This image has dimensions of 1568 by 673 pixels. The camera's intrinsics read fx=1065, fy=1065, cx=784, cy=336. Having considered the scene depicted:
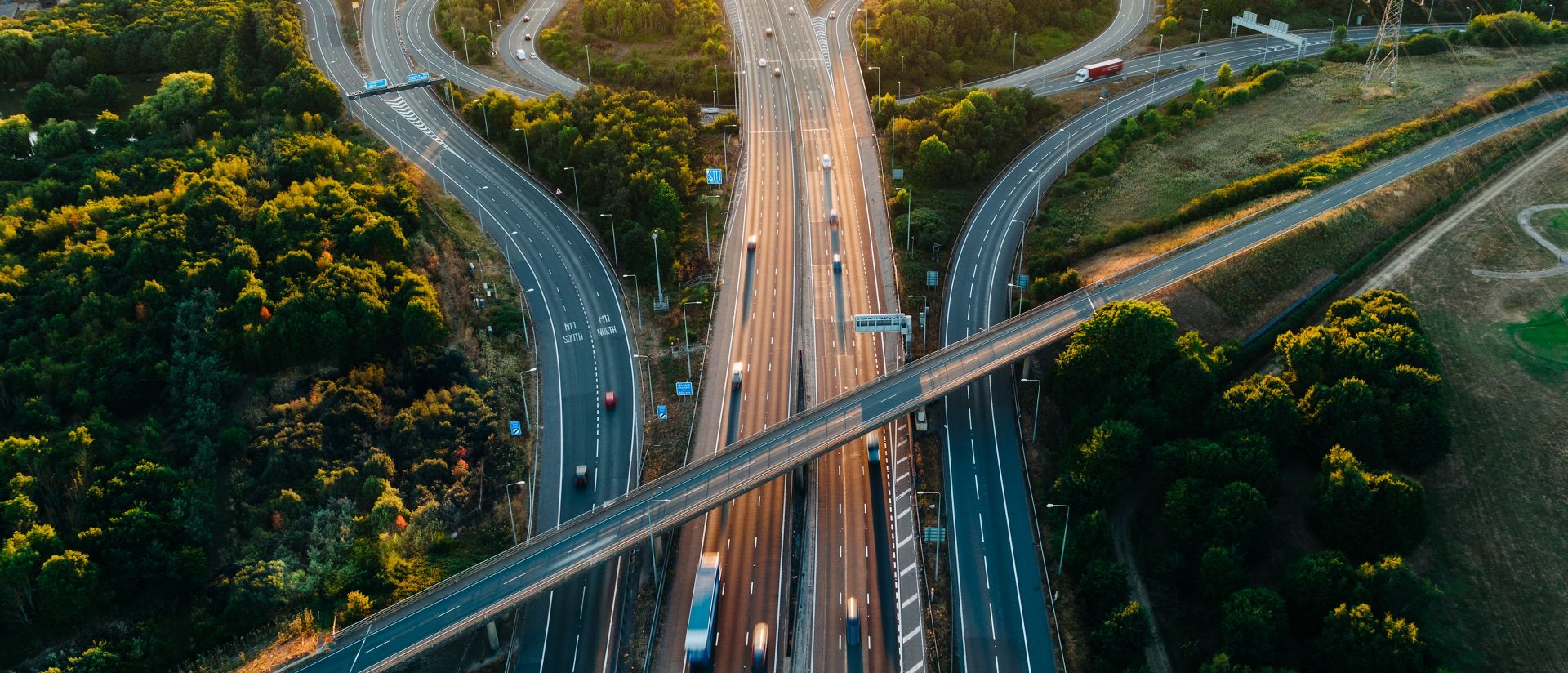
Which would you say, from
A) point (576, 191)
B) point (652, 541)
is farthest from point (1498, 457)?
point (576, 191)

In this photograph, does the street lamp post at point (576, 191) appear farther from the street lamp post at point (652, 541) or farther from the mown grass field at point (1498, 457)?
the mown grass field at point (1498, 457)

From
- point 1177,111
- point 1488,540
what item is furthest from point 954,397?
point 1177,111

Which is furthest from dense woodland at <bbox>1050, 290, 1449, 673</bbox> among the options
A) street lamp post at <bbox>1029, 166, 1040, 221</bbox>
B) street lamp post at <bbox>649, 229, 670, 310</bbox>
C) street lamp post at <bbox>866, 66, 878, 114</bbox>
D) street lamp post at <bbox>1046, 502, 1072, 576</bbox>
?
street lamp post at <bbox>866, 66, 878, 114</bbox>

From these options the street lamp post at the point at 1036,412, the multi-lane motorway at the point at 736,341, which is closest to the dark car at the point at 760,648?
the multi-lane motorway at the point at 736,341

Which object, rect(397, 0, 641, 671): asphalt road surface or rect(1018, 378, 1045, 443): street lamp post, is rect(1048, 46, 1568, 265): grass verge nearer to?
rect(1018, 378, 1045, 443): street lamp post

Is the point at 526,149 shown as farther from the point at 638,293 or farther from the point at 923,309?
the point at 923,309
